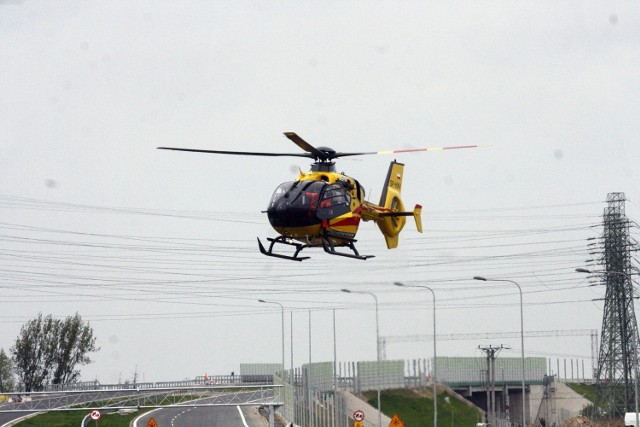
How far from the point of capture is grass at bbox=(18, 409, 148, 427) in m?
127

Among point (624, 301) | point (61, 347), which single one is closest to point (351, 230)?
point (624, 301)

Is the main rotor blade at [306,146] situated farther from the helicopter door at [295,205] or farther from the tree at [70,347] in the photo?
the tree at [70,347]

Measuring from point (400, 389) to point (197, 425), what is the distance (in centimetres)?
2146

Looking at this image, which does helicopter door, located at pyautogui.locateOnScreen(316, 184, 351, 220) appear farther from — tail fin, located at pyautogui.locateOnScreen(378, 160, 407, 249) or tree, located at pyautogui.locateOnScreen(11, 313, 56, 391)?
tree, located at pyautogui.locateOnScreen(11, 313, 56, 391)

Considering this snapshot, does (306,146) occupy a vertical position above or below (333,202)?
above

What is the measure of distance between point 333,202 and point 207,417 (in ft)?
281

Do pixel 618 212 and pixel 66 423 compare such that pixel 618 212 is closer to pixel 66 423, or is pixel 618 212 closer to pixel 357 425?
pixel 357 425

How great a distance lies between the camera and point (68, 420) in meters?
132

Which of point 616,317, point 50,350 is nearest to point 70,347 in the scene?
point 50,350

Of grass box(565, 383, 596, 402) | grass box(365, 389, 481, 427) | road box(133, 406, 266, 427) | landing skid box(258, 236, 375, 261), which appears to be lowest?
road box(133, 406, 266, 427)

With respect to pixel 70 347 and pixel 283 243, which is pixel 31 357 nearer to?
pixel 70 347

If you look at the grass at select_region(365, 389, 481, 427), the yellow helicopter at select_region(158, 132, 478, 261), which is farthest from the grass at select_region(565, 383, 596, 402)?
the yellow helicopter at select_region(158, 132, 478, 261)

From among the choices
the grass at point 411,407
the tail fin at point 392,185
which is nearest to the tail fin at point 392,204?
the tail fin at point 392,185

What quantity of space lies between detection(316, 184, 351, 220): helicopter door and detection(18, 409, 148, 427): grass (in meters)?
80.3
